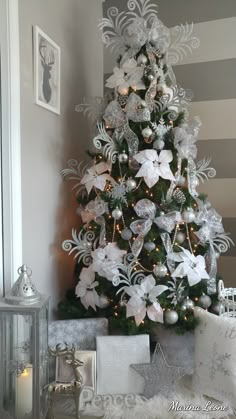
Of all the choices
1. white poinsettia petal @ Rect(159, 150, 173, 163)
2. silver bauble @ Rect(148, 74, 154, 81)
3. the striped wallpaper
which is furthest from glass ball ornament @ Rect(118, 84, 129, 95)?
the striped wallpaper

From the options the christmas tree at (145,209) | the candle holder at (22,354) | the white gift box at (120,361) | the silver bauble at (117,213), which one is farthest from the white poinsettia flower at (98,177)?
the white gift box at (120,361)

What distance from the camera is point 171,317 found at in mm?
1699

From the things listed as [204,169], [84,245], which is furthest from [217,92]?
[84,245]

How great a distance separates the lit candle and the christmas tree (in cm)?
53

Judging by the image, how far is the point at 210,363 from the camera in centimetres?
154

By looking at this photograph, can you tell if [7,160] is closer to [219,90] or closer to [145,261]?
[145,261]

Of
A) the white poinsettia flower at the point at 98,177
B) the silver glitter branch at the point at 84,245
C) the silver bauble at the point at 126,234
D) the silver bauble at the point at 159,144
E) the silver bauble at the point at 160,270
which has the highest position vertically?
the silver bauble at the point at 159,144

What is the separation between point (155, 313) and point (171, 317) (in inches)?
3.0

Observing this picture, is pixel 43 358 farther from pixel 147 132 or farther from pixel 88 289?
pixel 147 132

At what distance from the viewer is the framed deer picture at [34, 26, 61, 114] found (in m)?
1.74

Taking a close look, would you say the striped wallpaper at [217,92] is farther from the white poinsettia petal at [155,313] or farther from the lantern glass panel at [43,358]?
the lantern glass panel at [43,358]

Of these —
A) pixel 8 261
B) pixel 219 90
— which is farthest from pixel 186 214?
pixel 219 90

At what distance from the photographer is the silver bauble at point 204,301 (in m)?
1.79

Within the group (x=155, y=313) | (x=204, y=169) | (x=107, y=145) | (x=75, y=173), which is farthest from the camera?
(x=75, y=173)
